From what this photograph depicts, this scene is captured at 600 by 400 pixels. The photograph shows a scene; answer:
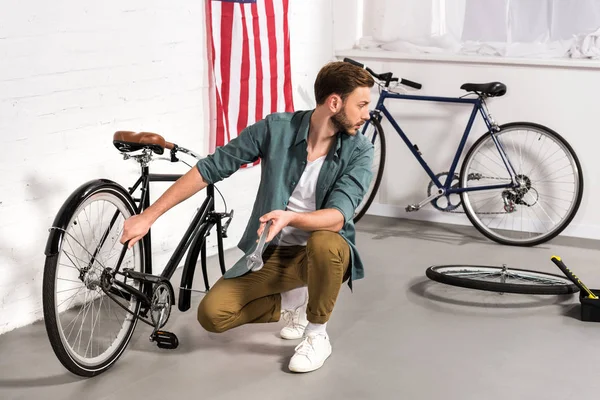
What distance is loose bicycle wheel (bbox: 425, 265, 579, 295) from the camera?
367 centimetres

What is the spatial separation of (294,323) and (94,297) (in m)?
0.81

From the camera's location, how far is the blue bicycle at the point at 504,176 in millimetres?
4598

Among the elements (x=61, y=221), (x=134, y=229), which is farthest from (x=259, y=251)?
(x=61, y=221)

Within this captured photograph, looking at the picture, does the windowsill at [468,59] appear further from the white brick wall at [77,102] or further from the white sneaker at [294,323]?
the white sneaker at [294,323]

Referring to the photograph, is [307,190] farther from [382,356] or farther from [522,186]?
[522,186]

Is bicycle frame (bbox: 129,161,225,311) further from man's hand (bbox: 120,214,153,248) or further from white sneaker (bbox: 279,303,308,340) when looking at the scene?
white sneaker (bbox: 279,303,308,340)

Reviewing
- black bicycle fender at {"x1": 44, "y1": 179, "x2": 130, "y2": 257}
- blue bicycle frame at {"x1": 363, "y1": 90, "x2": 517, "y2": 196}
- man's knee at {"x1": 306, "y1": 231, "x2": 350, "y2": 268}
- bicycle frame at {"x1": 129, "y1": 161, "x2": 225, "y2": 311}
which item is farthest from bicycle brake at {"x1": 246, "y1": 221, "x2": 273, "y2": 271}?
blue bicycle frame at {"x1": 363, "y1": 90, "x2": 517, "y2": 196}

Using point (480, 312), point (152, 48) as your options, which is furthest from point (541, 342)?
point (152, 48)

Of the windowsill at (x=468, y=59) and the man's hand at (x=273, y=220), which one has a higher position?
the windowsill at (x=468, y=59)

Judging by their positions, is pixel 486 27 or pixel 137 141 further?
pixel 486 27

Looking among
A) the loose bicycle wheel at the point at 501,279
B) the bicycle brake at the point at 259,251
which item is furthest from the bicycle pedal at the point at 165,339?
the loose bicycle wheel at the point at 501,279

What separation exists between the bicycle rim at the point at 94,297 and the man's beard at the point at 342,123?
2.62 feet

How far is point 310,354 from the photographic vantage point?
2.97 m

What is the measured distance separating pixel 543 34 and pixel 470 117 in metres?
0.66
